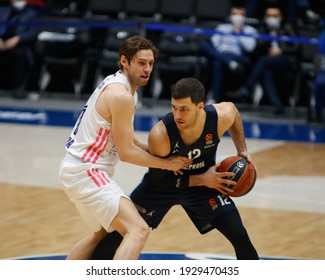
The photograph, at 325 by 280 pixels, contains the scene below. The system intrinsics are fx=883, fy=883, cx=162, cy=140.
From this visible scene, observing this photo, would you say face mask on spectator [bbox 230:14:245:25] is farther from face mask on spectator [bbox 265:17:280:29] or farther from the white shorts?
the white shorts

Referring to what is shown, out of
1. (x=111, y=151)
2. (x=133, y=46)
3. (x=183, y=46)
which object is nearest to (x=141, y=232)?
(x=111, y=151)

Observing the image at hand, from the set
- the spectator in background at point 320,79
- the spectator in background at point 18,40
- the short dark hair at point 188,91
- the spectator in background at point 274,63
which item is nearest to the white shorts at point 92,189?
the short dark hair at point 188,91

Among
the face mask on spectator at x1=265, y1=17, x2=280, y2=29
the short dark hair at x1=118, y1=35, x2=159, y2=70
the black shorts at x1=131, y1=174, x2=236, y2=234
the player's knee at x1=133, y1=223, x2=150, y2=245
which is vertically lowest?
the face mask on spectator at x1=265, y1=17, x2=280, y2=29

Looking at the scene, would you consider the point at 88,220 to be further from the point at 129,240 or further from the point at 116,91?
the point at 116,91

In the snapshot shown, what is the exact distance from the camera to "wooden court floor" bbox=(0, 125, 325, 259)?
7125 mm

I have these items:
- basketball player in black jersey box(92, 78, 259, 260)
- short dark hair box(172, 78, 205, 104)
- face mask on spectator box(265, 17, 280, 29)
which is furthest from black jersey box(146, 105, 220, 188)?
face mask on spectator box(265, 17, 280, 29)

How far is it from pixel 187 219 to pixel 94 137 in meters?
2.75

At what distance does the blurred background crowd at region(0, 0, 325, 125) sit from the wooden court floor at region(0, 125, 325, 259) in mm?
3082

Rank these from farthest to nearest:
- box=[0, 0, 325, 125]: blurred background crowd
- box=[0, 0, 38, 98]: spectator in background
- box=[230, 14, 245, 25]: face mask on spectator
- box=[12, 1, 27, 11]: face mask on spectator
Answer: box=[12, 1, 27, 11]: face mask on spectator → box=[0, 0, 38, 98]: spectator in background → box=[230, 14, 245, 25]: face mask on spectator → box=[0, 0, 325, 125]: blurred background crowd

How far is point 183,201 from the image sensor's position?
19.4 ft

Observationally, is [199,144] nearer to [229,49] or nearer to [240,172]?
[240,172]

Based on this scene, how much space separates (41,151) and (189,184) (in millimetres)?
5560

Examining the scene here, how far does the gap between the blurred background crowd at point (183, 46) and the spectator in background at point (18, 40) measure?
0.06 ft

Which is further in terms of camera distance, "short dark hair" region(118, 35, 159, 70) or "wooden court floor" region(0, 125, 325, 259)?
"wooden court floor" region(0, 125, 325, 259)
